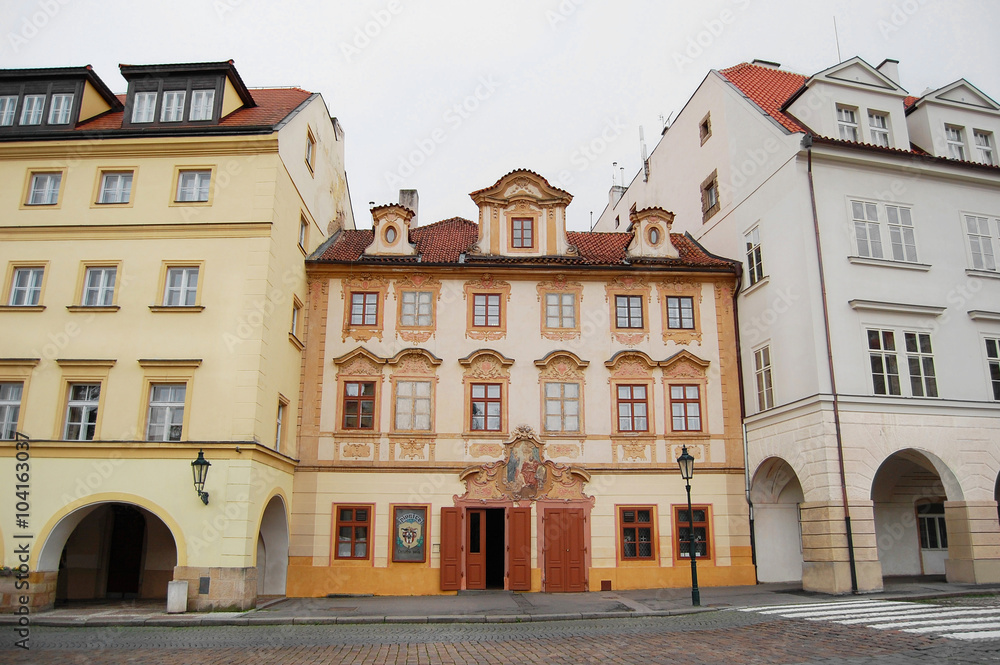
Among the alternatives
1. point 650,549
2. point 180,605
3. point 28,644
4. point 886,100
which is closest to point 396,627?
point 180,605

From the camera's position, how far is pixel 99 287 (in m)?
20.3

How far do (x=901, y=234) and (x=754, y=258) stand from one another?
4.12 metres

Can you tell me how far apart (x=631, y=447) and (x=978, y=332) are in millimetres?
10536

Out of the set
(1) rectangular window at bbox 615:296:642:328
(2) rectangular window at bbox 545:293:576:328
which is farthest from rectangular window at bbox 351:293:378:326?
(1) rectangular window at bbox 615:296:642:328

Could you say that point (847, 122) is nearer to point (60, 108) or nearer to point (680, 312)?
point (680, 312)

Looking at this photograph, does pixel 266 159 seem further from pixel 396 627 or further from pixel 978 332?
pixel 978 332

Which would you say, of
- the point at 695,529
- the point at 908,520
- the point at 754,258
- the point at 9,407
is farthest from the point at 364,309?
the point at 908,520

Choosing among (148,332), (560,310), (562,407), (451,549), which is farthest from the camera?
(560,310)

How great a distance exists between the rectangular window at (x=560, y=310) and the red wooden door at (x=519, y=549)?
5941 mm

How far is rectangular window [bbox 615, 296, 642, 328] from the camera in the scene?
78.4 ft

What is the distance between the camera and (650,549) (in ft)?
72.8

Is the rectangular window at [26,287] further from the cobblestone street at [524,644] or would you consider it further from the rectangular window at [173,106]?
the cobblestone street at [524,644]

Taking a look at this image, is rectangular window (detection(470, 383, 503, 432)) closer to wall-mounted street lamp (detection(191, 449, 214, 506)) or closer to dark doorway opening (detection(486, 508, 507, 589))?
dark doorway opening (detection(486, 508, 507, 589))

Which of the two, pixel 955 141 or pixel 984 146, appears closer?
pixel 955 141
